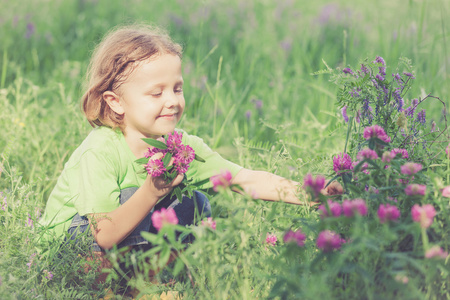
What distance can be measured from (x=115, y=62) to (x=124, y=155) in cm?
40

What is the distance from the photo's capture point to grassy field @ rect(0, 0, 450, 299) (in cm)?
187

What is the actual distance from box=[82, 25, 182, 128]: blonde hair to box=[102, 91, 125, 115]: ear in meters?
0.03

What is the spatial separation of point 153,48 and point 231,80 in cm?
169

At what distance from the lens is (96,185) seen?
2.18 metres

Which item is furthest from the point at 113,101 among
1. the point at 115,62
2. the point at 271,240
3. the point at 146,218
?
the point at 271,240

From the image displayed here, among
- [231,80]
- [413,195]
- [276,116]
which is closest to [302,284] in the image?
[413,195]

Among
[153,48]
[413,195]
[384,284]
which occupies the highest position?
[153,48]

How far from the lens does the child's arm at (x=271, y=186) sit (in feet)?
7.25

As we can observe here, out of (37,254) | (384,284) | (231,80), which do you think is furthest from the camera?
(231,80)

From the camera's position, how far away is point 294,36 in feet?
16.1

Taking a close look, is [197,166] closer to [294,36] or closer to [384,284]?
[384,284]

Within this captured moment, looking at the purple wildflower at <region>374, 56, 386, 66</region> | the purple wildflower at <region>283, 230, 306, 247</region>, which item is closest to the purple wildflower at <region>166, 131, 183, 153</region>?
the purple wildflower at <region>283, 230, 306, 247</region>

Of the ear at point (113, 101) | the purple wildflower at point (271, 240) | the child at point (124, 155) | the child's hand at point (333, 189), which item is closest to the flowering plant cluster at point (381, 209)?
the child's hand at point (333, 189)

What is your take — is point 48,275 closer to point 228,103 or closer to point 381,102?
point 381,102
